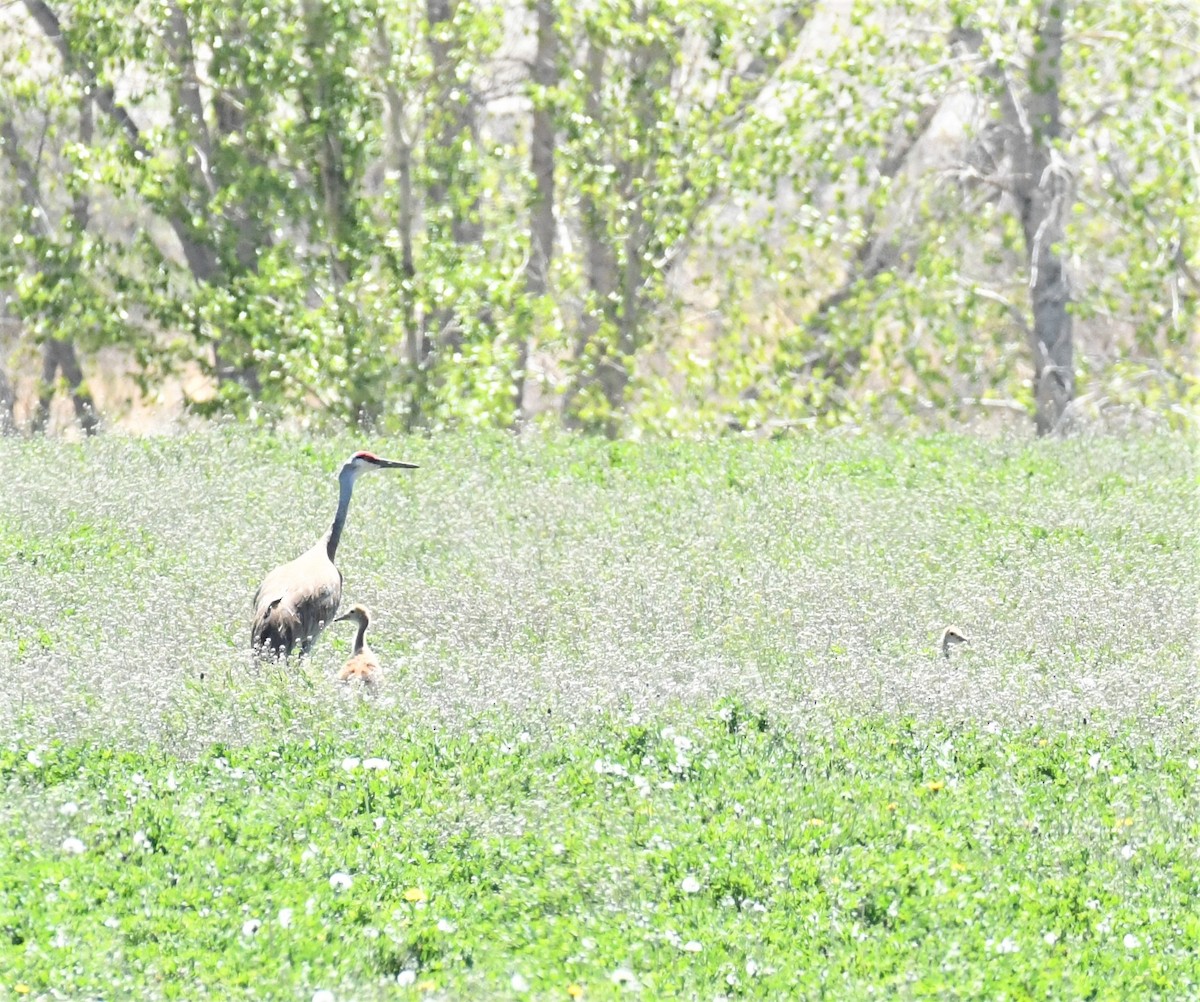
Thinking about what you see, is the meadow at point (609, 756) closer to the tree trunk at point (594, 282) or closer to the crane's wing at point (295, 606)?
the crane's wing at point (295, 606)

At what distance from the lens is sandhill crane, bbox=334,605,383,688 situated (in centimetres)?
978

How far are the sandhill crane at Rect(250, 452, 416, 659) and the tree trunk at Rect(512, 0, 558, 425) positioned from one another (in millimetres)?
12509

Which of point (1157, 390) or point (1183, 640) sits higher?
point (1183, 640)

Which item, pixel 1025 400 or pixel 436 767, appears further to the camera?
pixel 1025 400

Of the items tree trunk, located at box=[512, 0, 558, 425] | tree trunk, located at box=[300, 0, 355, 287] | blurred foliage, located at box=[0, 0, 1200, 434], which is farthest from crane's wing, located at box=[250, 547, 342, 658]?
tree trunk, located at box=[512, 0, 558, 425]

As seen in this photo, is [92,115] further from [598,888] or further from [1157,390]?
[598,888]

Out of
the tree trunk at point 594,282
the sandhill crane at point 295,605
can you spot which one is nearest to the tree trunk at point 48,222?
the tree trunk at point 594,282

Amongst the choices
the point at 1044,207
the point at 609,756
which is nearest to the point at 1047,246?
the point at 1044,207

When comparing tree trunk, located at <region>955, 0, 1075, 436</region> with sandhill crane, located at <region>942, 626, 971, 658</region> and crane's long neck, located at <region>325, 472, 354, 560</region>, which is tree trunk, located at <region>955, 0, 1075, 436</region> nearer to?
sandhill crane, located at <region>942, 626, 971, 658</region>

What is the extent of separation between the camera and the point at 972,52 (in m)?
24.4

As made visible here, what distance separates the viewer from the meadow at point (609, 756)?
6695 mm

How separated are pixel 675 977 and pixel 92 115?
21666mm

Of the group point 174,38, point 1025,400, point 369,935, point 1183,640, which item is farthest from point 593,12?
point 369,935

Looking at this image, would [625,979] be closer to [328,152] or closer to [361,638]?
[361,638]
